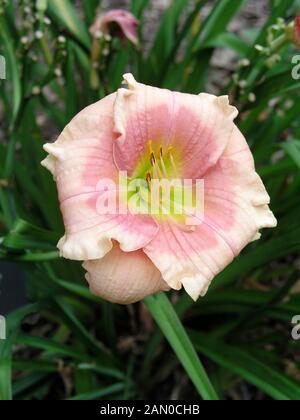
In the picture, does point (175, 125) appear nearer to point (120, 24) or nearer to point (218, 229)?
point (218, 229)

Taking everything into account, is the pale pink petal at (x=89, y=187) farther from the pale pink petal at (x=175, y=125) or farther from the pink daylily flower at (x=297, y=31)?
the pink daylily flower at (x=297, y=31)

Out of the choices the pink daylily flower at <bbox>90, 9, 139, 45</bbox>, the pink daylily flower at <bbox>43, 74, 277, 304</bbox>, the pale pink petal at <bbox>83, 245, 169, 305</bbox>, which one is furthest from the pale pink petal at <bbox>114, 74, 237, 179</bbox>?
the pink daylily flower at <bbox>90, 9, 139, 45</bbox>

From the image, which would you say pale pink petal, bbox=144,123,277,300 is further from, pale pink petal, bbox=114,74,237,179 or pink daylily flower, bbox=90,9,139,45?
pink daylily flower, bbox=90,9,139,45

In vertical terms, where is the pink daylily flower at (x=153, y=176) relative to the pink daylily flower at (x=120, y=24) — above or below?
below

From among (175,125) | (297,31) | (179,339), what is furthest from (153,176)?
(297,31)

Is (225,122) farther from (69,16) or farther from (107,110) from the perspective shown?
(69,16)

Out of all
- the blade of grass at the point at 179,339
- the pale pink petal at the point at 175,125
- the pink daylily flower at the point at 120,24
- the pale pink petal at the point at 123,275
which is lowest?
the blade of grass at the point at 179,339

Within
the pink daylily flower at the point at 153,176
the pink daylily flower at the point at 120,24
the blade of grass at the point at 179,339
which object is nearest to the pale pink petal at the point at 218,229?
the pink daylily flower at the point at 153,176
